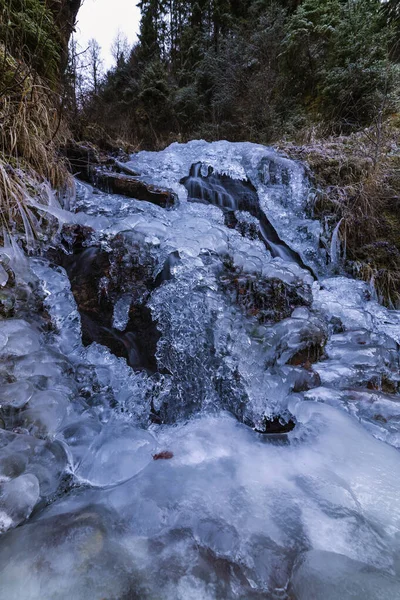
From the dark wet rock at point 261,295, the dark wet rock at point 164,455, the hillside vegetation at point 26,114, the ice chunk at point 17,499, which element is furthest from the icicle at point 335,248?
the ice chunk at point 17,499

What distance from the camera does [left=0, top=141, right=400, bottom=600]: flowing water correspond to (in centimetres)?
96

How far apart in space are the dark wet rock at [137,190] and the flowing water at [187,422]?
40 cm

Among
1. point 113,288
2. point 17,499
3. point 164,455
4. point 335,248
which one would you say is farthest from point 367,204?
point 17,499

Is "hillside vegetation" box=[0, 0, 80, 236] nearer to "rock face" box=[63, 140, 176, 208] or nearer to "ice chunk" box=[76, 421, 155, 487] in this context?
"rock face" box=[63, 140, 176, 208]

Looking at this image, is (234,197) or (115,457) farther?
(234,197)

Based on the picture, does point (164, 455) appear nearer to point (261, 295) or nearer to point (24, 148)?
point (261, 295)

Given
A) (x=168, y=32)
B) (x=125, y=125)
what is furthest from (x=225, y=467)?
(x=168, y=32)

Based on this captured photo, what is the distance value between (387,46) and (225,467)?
328 inches

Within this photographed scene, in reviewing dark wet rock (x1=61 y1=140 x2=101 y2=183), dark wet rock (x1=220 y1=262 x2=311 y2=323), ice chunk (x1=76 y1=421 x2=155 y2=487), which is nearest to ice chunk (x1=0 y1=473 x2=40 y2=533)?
ice chunk (x1=76 y1=421 x2=155 y2=487)

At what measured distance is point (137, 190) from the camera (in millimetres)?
3656

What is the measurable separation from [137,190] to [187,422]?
2.93 m

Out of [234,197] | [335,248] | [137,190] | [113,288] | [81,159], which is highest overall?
[81,159]

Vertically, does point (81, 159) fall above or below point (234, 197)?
above

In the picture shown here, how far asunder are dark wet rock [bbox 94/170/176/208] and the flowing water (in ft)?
1.31
